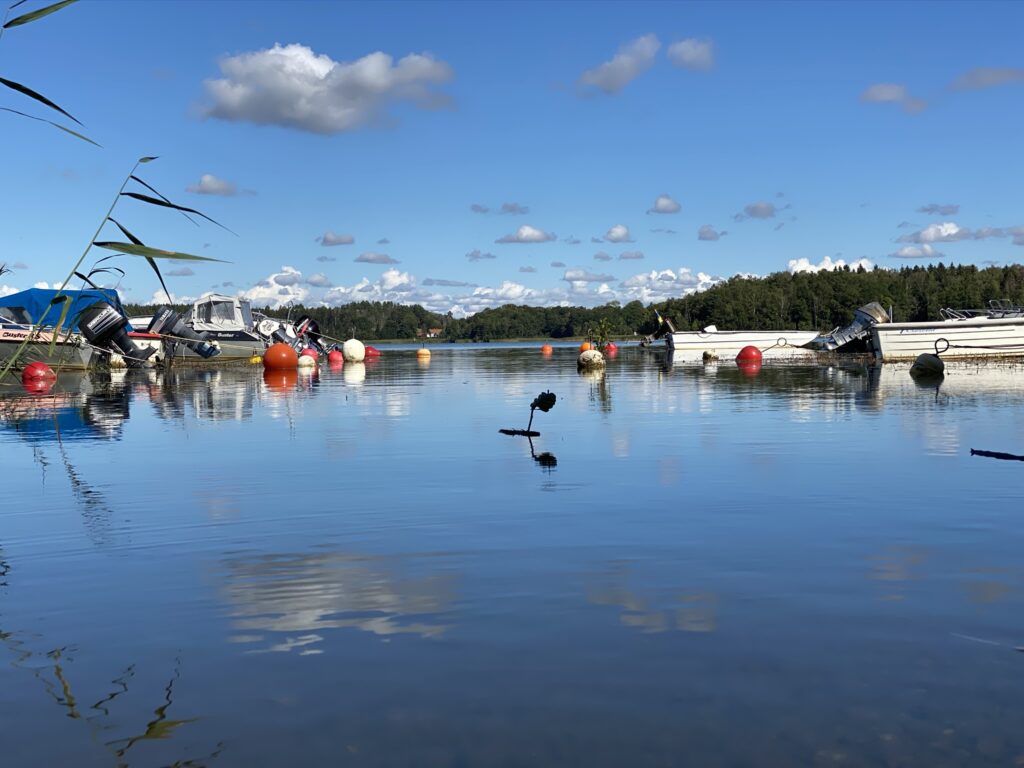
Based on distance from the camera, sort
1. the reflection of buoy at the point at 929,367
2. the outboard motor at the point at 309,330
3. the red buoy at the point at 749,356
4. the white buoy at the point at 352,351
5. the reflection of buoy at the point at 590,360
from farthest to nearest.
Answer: the outboard motor at the point at 309,330 → the white buoy at the point at 352,351 → the red buoy at the point at 749,356 → the reflection of buoy at the point at 590,360 → the reflection of buoy at the point at 929,367

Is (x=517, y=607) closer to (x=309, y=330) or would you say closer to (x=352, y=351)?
(x=352, y=351)

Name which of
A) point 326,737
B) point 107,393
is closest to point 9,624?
point 326,737

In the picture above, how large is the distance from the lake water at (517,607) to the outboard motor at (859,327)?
40694 millimetres

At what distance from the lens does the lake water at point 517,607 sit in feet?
13.9

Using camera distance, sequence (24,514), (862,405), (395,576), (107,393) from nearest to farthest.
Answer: (395,576)
(24,514)
(862,405)
(107,393)

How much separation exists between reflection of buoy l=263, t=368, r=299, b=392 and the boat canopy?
508 inches

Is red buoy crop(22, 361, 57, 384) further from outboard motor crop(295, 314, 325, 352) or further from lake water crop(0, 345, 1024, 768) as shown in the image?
outboard motor crop(295, 314, 325, 352)

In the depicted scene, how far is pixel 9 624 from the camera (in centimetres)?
604

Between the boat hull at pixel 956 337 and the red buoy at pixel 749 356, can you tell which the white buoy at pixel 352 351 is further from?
the boat hull at pixel 956 337

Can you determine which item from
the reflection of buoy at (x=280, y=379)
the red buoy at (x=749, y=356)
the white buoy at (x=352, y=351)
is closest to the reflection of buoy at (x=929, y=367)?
the red buoy at (x=749, y=356)

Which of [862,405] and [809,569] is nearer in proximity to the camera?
[809,569]

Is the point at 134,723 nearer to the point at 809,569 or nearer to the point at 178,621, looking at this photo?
the point at 178,621

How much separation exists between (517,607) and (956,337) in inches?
1740

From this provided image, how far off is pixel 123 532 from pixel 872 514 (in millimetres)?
7087
